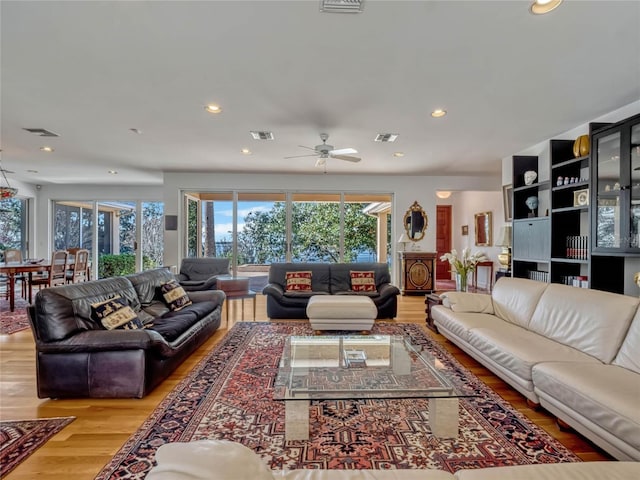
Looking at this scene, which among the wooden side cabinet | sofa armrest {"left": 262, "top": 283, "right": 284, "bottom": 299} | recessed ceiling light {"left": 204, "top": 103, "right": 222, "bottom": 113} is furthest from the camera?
the wooden side cabinet

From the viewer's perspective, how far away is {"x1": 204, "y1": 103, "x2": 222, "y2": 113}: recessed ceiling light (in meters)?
3.42

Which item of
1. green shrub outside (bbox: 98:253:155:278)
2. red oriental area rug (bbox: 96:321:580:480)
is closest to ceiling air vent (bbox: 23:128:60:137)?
red oriental area rug (bbox: 96:321:580:480)

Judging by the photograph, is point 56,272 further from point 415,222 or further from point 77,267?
point 415,222

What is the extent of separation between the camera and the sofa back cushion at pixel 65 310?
2.39 meters

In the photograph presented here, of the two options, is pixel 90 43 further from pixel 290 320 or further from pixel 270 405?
pixel 290 320

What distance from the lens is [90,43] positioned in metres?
2.34

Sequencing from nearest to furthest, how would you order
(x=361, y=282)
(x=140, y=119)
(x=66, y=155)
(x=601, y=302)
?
1. (x=601, y=302)
2. (x=140, y=119)
3. (x=361, y=282)
4. (x=66, y=155)

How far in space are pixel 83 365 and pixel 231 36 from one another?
2.63 metres

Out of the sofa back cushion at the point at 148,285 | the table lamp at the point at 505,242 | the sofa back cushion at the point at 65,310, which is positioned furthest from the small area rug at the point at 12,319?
the table lamp at the point at 505,242

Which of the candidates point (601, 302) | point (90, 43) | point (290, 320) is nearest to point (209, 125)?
point (90, 43)

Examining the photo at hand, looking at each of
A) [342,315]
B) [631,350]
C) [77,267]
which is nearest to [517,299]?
[631,350]

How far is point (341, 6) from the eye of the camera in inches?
75.5

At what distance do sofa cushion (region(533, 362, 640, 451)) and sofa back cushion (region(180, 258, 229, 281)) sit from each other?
4.82m

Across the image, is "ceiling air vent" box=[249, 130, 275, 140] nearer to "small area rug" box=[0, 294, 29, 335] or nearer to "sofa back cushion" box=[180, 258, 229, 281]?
"sofa back cushion" box=[180, 258, 229, 281]
